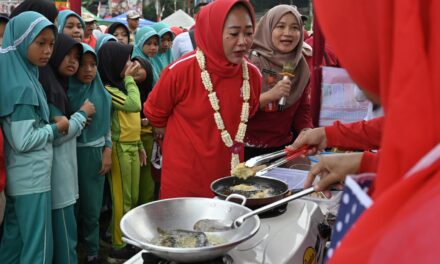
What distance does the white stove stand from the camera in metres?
1.26

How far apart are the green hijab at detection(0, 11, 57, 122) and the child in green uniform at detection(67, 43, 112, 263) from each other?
0.46 m

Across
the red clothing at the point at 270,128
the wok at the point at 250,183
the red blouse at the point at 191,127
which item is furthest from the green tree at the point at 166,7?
the wok at the point at 250,183

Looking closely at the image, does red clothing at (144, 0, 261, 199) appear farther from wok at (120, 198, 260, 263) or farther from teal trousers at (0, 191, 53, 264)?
wok at (120, 198, 260, 263)

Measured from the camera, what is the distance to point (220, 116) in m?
2.25

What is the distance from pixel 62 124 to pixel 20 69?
36 cm

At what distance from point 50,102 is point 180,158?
82cm

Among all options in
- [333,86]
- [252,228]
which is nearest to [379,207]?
[252,228]

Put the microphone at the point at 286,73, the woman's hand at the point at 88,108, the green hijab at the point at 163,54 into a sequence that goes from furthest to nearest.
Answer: the green hijab at the point at 163,54
the woman's hand at the point at 88,108
the microphone at the point at 286,73

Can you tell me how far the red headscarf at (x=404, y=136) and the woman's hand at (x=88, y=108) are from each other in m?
2.28

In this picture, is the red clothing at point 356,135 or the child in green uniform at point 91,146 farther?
the child in green uniform at point 91,146

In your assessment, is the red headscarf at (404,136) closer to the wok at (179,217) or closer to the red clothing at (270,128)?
the wok at (179,217)

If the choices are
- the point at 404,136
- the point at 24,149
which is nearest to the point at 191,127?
the point at 24,149

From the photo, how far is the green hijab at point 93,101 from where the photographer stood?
277 cm

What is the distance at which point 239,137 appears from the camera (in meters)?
2.31
